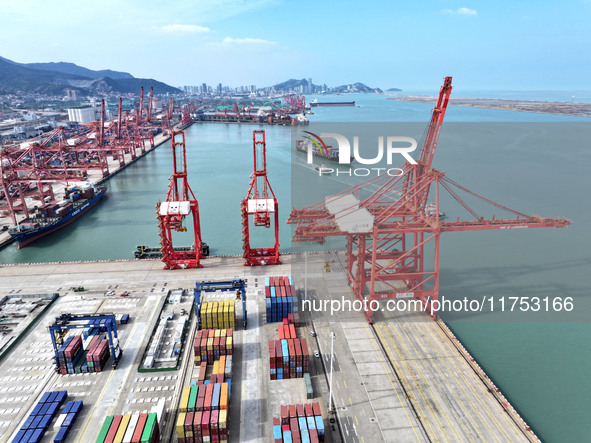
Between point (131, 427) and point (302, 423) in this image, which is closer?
point (131, 427)

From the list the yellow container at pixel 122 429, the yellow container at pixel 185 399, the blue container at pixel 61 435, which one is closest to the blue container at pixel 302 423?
the yellow container at pixel 185 399

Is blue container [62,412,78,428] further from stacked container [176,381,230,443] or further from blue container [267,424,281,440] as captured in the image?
blue container [267,424,281,440]

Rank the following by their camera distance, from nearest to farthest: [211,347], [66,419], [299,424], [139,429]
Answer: [139,429] < [299,424] < [66,419] < [211,347]

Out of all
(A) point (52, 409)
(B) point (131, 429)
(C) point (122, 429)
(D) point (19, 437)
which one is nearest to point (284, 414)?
(B) point (131, 429)

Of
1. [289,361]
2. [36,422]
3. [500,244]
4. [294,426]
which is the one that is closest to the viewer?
[294,426]

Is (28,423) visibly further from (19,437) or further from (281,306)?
(281,306)

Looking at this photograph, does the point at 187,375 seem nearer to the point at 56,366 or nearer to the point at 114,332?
the point at 114,332
